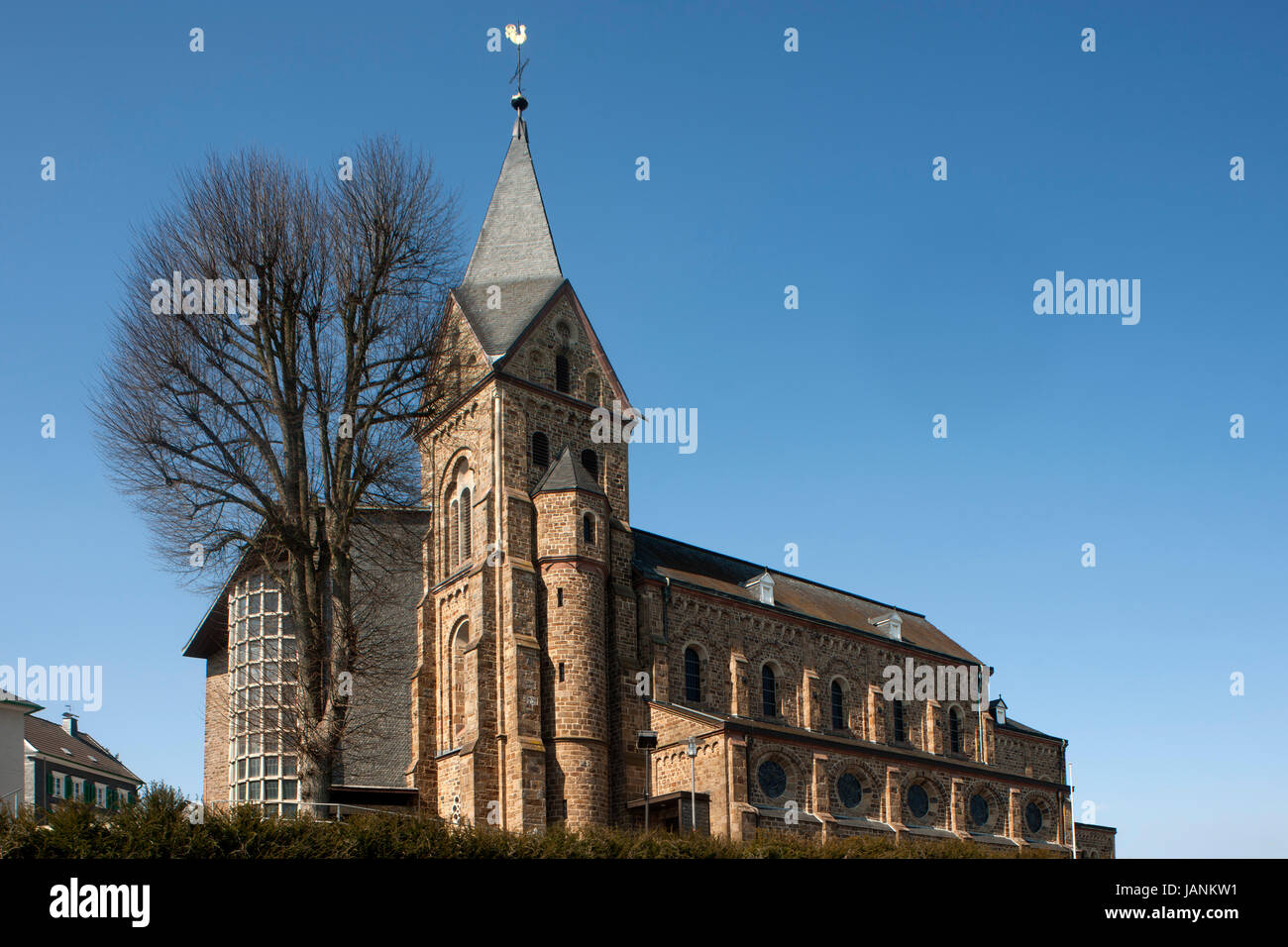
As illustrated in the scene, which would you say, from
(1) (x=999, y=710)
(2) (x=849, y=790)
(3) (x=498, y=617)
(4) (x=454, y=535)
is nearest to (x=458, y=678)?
(3) (x=498, y=617)

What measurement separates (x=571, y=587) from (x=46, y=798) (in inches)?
1531

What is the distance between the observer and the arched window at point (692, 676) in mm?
43812

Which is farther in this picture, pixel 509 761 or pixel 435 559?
pixel 435 559

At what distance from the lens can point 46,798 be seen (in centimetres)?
6425

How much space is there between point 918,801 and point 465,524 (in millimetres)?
19665

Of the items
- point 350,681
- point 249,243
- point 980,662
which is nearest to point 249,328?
point 249,243

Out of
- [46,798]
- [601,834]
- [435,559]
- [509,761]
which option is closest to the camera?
[601,834]

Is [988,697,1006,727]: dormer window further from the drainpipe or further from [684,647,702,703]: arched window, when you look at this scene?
the drainpipe

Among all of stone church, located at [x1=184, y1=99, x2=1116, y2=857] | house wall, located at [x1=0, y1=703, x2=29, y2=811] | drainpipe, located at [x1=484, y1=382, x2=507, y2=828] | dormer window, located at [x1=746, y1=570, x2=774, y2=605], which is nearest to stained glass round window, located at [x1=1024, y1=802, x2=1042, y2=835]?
stone church, located at [x1=184, y1=99, x2=1116, y2=857]

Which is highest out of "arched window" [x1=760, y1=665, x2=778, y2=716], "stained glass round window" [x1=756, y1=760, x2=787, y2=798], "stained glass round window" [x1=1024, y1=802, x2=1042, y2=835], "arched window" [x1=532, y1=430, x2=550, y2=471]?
"arched window" [x1=532, y1=430, x2=550, y2=471]

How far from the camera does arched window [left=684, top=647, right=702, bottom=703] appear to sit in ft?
144

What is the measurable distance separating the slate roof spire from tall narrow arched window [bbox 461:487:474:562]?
5.03m

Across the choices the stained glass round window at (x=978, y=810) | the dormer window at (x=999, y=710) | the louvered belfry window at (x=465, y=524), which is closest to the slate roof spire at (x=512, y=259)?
the louvered belfry window at (x=465, y=524)
